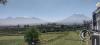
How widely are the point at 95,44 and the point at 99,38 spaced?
67cm

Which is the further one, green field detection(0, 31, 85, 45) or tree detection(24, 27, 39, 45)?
tree detection(24, 27, 39, 45)

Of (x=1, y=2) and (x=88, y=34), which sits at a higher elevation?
(x=1, y=2)

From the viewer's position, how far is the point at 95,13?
35.6ft

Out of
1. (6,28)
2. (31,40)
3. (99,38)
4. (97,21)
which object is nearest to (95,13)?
(97,21)

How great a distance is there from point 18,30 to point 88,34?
43.1m

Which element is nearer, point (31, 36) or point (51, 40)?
point (31, 36)

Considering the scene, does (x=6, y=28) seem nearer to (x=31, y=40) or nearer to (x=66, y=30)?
(x=66, y=30)

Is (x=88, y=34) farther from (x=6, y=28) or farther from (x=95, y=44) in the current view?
(x=6, y=28)

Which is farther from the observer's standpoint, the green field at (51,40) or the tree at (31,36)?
the tree at (31,36)

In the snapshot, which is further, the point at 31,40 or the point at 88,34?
the point at 31,40

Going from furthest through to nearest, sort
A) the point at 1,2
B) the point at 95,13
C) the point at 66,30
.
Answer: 1. the point at 66,30
2. the point at 95,13
3. the point at 1,2

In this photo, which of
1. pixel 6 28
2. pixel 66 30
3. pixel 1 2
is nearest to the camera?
pixel 1 2

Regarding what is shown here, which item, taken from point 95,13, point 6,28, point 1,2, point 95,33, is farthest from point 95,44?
point 6,28

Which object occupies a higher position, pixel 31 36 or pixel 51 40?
pixel 31 36
